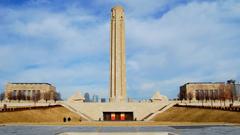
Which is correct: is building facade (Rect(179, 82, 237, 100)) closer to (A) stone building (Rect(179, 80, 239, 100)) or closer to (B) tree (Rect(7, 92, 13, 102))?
(A) stone building (Rect(179, 80, 239, 100))

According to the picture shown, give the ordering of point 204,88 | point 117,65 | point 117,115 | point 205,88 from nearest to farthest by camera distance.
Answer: point 117,115, point 117,65, point 205,88, point 204,88

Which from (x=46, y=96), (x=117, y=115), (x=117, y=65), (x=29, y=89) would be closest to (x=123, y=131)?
(x=117, y=115)

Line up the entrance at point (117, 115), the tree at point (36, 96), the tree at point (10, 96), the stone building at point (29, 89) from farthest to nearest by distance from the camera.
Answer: the stone building at point (29, 89)
the tree at point (36, 96)
the tree at point (10, 96)
the entrance at point (117, 115)

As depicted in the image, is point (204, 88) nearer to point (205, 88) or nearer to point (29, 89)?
point (205, 88)

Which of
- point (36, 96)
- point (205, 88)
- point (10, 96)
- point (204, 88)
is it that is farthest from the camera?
point (204, 88)

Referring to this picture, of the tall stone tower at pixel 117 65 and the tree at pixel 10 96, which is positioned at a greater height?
the tall stone tower at pixel 117 65

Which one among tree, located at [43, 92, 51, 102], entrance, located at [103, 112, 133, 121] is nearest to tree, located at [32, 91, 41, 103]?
tree, located at [43, 92, 51, 102]

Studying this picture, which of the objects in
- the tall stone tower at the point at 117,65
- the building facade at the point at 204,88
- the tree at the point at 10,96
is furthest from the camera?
the building facade at the point at 204,88

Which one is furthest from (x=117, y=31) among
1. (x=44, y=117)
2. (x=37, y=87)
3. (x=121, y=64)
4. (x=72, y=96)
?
(x=37, y=87)

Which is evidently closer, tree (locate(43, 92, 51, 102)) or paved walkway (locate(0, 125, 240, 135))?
paved walkway (locate(0, 125, 240, 135))

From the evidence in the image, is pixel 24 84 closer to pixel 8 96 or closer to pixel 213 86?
pixel 8 96

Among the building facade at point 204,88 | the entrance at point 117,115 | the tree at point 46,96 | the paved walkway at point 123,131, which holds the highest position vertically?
the building facade at point 204,88

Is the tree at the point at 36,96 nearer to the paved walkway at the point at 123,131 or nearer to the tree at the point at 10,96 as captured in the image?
the tree at the point at 10,96

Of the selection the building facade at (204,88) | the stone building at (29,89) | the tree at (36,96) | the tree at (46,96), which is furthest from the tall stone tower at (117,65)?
the stone building at (29,89)
